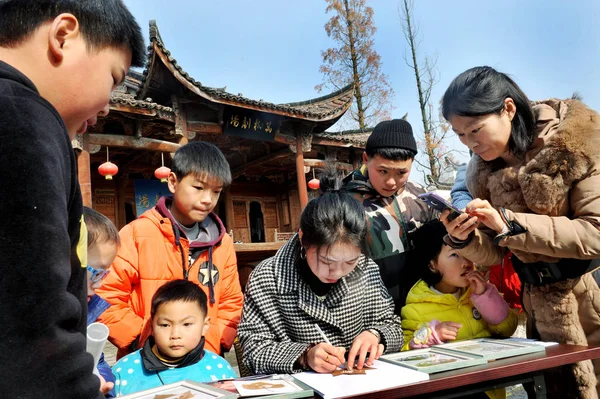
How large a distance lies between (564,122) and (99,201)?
11.2 metres

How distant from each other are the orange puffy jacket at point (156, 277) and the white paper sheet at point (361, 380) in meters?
1.05

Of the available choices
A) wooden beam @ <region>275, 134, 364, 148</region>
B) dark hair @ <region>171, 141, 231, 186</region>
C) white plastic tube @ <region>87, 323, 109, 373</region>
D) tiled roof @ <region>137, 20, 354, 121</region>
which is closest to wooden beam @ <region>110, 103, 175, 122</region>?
tiled roof @ <region>137, 20, 354, 121</region>

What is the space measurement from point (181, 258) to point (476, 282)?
1717 mm

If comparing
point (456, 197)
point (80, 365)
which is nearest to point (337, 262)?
point (80, 365)

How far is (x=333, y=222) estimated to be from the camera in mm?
1915

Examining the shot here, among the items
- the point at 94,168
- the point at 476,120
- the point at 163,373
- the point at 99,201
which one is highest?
the point at 94,168

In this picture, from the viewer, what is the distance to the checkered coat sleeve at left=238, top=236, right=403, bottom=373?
1.92 metres

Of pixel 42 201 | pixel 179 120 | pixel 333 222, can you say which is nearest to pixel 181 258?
pixel 333 222

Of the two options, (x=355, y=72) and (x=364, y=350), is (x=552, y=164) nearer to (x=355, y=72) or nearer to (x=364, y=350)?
(x=364, y=350)

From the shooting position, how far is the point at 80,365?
720 millimetres

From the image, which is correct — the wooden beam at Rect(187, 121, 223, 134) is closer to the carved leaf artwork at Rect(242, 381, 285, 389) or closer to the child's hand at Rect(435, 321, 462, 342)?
the child's hand at Rect(435, 321, 462, 342)

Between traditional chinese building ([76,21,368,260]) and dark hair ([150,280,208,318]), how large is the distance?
585 cm

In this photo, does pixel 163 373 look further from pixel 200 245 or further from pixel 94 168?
pixel 94 168

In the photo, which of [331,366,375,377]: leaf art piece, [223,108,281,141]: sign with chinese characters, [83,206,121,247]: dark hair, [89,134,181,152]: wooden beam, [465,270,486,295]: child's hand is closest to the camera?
[331,366,375,377]: leaf art piece
